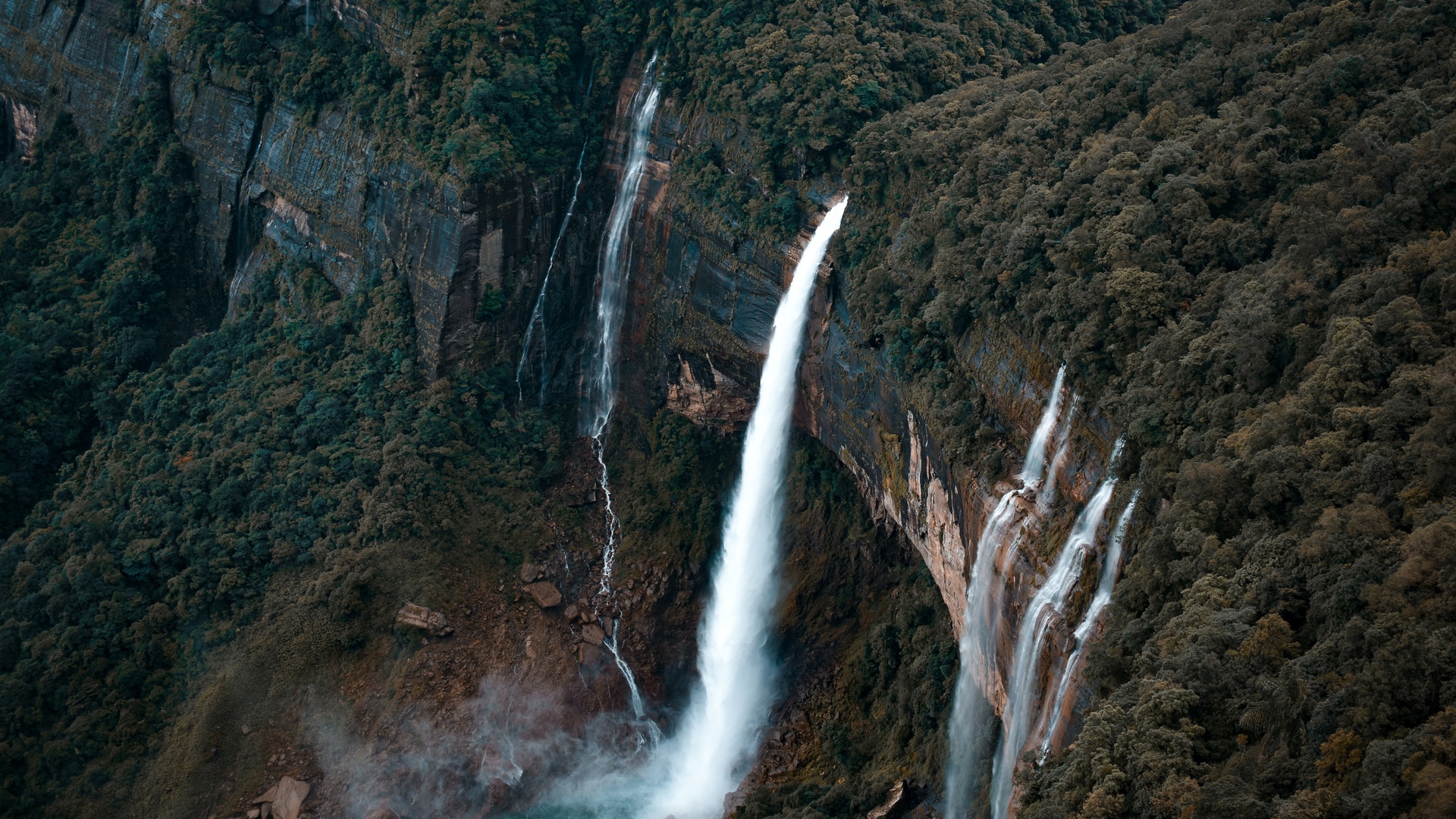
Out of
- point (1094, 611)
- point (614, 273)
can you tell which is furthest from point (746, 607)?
point (1094, 611)

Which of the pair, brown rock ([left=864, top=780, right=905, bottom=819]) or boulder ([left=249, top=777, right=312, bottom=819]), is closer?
brown rock ([left=864, top=780, right=905, bottom=819])

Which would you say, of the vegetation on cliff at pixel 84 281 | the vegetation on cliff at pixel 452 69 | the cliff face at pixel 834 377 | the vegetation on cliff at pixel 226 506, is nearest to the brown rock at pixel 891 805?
the cliff face at pixel 834 377

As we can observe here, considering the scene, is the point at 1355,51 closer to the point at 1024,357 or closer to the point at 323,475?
the point at 1024,357

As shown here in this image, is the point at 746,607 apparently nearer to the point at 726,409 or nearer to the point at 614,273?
the point at 726,409

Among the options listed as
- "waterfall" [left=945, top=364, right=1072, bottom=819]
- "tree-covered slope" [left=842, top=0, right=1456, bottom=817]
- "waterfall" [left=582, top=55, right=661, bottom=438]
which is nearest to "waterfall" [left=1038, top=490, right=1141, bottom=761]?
"tree-covered slope" [left=842, top=0, right=1456, bottom=817]

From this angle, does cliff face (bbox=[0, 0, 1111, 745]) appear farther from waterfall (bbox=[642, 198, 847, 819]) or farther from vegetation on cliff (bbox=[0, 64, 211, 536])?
vegetation on cliff (bbox=[0, 64, 211, 536])

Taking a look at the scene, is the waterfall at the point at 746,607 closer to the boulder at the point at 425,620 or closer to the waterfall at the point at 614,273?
the waterfall at the point at 614,273
